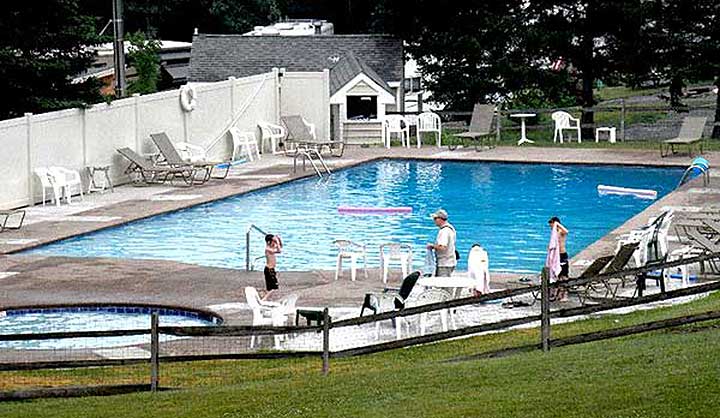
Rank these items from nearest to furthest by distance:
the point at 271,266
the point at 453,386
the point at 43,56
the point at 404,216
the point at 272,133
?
the point at 453,386 → the point at 271,266 → the point at 404,216 → the point at 43,56 → the point at 272,133

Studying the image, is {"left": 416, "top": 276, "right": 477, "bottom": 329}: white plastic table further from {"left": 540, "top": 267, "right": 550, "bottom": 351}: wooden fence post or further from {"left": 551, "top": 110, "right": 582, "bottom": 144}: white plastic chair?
{"left": 551, "top": 110, "right": 582, "bottom": 144}: white plastic chair

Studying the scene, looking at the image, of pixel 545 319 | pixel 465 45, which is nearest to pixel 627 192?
pixel 465 45

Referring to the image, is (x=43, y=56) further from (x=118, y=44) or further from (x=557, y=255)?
(x=557, y=255)

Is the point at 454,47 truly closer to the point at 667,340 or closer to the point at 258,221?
the point at 258,221

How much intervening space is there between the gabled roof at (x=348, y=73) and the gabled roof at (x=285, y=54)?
2.12 ft

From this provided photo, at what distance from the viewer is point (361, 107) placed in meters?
39.7

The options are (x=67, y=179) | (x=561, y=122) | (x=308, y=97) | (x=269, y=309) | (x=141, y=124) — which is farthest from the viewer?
(x=561, y=122)

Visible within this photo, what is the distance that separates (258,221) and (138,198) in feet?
9.96

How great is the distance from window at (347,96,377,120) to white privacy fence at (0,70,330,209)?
1.02 m

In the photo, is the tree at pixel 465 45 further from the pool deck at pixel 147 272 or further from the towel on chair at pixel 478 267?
the towel on chair at pixel 478 267

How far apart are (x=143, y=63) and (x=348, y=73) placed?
8546 millimetres

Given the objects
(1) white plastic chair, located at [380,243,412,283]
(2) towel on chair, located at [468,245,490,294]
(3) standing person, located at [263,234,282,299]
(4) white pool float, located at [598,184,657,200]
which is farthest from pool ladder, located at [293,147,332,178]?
(2) towel on chair, located at [468,245,490,294]

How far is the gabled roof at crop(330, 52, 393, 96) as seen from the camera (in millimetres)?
38969

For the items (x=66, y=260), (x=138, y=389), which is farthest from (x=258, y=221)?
(x=138, y=389)
